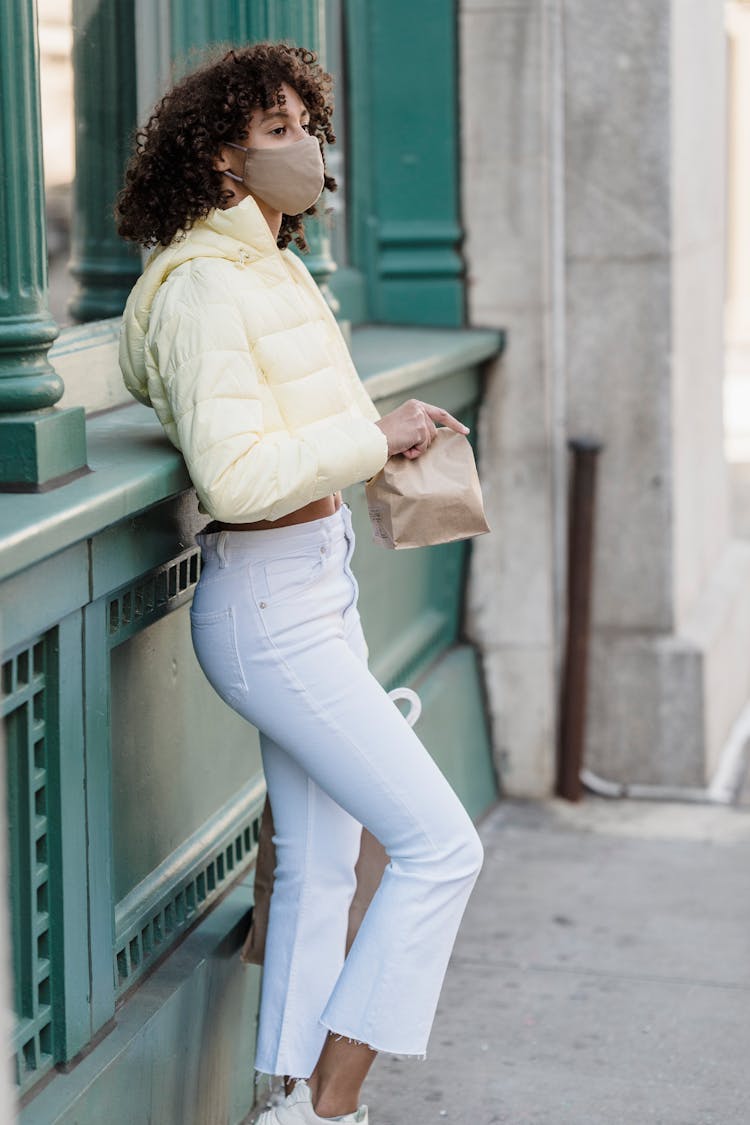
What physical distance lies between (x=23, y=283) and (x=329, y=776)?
→ 0.98m

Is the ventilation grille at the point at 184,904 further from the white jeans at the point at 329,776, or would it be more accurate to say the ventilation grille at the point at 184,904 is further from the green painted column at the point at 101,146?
the green painted column at the point at 101,146

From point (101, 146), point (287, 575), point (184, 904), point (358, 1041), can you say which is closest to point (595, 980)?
point (184, 904)

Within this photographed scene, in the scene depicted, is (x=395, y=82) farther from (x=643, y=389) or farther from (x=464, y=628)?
Answer: (x=464, y=628)

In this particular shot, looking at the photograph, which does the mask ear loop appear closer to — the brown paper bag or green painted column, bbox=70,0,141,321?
the brown paper bag

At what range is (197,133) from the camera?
9.64ft

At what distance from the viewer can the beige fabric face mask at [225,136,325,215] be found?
2.96 m

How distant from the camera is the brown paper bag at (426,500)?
3.09 metres

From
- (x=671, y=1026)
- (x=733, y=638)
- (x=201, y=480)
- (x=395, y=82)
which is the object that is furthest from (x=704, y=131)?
(x=201, y=480)

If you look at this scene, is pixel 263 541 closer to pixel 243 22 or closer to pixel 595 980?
pixel 243 22

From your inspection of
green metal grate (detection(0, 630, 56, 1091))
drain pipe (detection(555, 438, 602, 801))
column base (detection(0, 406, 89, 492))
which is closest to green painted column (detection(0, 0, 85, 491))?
column base (detection(0, 406, 89, 492))

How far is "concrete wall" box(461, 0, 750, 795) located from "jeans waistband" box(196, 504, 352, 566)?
2.98 meters

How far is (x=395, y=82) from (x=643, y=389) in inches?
52.4

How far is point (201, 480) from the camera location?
271 cm

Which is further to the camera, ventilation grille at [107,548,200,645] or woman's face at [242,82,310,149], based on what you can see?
ventilation grille at [107,548,200,645]
